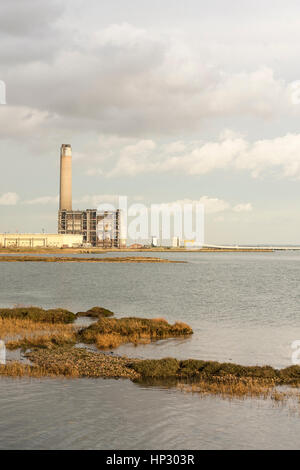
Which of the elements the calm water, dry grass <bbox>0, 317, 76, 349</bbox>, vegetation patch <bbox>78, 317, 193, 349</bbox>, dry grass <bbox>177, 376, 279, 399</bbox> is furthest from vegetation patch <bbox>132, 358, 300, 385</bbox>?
dry grass <bbox>0, 317, 76, 349</bbox>

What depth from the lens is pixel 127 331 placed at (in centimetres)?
3403

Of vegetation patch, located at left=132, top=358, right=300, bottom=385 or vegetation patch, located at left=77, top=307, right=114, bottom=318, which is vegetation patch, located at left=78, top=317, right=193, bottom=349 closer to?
vegetation patch, located at left=132, top=358, right=300, bottom=385

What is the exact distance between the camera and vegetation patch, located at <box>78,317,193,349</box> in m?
31.6

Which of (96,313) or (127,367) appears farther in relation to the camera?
(96,313)

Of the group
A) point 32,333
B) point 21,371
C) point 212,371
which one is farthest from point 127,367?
point 32,333

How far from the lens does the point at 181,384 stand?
2139 cm

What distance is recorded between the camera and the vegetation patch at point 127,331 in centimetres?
3156

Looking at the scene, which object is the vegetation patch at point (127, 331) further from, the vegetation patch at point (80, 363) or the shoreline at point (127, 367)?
the vegetation patch at point (80, 363)

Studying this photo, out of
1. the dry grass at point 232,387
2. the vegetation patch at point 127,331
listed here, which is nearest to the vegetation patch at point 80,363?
the dry grass at point 232,387

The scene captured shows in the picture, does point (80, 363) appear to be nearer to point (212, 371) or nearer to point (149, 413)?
point (212, 371)

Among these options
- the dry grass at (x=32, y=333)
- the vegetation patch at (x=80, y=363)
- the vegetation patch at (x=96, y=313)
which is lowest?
the vegetation patch at (x=96, y=313)

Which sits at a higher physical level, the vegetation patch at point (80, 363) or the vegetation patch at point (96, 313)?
the vegetation patch at point (80, 363)

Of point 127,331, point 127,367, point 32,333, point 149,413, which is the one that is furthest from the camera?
point 127,331
